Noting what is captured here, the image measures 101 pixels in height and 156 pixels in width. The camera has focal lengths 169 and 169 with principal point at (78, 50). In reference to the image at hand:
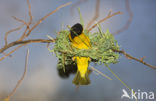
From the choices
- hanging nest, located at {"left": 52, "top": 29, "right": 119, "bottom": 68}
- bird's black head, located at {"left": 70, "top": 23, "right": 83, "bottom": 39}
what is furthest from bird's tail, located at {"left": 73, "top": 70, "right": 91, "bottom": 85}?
bird's black head, located at {"left": 70, "top": 23, "right": 83, "bottom": 39}

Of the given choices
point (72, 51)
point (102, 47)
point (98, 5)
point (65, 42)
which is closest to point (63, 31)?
point (65, 42)

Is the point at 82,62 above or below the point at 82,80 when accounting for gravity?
above

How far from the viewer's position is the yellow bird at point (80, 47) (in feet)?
4.12

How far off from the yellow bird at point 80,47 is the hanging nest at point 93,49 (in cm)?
5

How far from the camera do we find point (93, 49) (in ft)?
4.06

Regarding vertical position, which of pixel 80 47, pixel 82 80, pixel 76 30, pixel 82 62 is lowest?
pixel 82 80

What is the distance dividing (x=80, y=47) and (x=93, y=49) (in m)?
0.10

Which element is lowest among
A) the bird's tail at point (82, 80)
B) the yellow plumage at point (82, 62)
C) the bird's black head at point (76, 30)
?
the bird's tail at point (82, 80)

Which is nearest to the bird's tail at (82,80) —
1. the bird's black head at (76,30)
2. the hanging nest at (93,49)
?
the hanging nest at (93,49)

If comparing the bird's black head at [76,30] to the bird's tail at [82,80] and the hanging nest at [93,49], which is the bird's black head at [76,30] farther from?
the bird's tail at [82,80]

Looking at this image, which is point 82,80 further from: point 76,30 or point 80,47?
point 76,30

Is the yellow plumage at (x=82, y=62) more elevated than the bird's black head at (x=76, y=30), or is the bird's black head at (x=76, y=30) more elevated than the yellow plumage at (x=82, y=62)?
the bird's black head at (x=76, y=30)

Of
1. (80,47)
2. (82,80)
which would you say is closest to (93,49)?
(80,47)

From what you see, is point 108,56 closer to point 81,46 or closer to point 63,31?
point 81,46
